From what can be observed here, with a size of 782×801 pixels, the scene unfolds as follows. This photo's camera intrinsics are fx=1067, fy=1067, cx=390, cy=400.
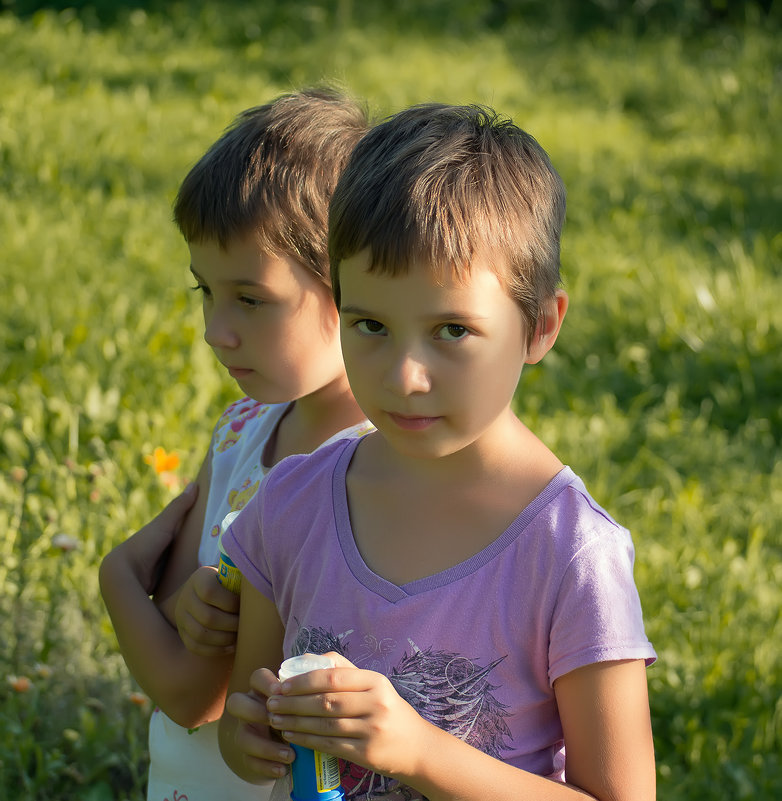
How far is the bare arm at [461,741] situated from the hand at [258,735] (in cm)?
11

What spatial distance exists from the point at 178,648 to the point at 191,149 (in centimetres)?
458

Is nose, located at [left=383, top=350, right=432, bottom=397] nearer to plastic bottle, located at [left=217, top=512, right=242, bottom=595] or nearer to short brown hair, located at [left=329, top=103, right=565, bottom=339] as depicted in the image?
short brown hair, located at [left=329, top=103, right=565, bottom=339]

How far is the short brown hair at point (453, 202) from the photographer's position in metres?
1.32

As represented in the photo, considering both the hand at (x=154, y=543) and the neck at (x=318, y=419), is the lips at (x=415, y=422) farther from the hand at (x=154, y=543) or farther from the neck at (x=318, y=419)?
the hand at (x=154, y=543)

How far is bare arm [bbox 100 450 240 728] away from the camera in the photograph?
5.71 ft

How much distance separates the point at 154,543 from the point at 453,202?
0.94 meters

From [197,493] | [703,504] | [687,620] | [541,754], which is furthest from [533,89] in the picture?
[541,754]

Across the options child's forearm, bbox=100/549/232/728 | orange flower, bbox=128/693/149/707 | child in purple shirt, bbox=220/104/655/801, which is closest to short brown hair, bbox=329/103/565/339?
child in purple shirt, bbox=220/104/655/801

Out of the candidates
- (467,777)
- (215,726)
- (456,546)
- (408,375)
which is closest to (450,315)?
(408,375)

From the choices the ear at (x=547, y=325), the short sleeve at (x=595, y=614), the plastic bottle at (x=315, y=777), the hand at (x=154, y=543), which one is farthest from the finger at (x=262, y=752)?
the ear at (x=547, y=325)

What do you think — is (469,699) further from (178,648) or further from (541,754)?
(178,648)

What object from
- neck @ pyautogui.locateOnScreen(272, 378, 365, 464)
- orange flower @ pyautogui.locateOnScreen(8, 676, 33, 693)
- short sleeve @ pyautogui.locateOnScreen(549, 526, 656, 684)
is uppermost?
neck @ pyautogui.locateOnScreen(272, 378, 365, 464)

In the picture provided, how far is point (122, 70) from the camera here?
7.04 m

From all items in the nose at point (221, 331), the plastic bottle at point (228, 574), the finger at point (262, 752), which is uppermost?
the nose at point (221, 331)
